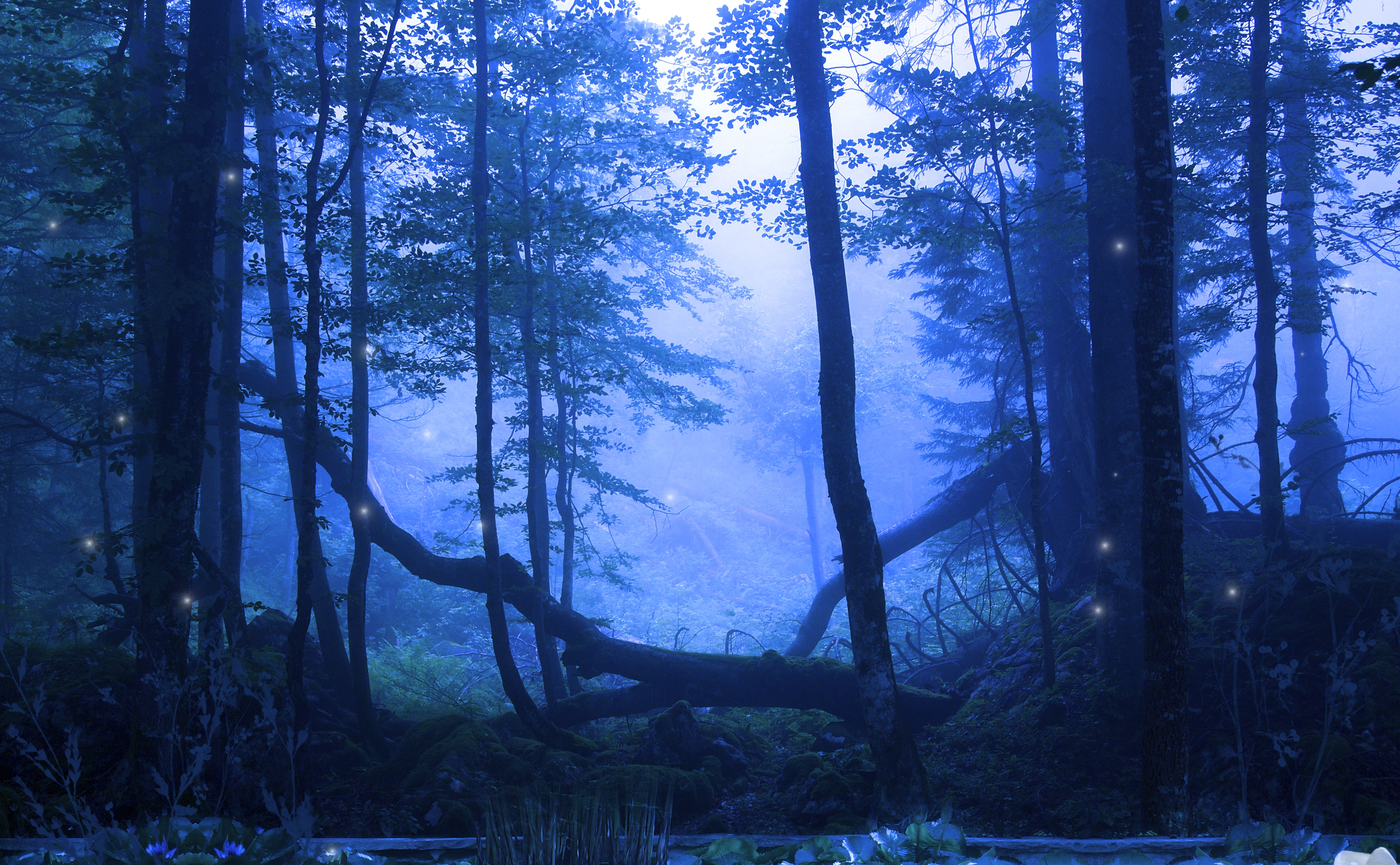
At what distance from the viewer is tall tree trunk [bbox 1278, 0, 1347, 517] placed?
925cm

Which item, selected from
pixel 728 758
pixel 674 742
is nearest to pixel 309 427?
pixel 674 742

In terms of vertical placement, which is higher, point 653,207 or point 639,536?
point 653,207

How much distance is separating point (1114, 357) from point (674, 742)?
644 centimetres

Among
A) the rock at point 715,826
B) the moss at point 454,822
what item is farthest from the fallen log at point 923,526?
the moss at point 454,822

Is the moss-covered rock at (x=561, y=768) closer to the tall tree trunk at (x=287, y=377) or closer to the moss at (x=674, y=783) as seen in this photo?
the moss at (x=674, y=783)

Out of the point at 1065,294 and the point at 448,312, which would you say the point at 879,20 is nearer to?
the point at 1065,294

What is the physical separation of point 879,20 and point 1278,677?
25.5 ft

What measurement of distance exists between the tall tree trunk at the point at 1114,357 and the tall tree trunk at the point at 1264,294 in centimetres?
110

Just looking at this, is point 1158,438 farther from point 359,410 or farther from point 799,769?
point 359,410

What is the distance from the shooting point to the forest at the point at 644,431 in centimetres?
532

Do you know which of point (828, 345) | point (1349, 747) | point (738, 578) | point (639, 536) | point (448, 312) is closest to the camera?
point (1349, 747)

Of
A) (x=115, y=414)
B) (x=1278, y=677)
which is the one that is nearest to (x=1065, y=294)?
(x=1278, y=677)

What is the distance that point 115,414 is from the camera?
22.0 feet

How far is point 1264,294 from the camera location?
26.0 ft
